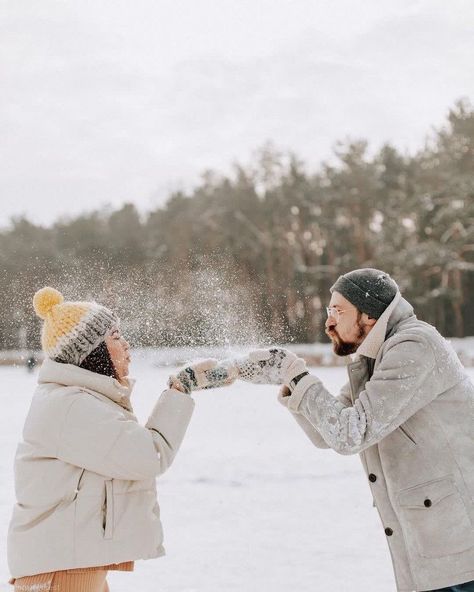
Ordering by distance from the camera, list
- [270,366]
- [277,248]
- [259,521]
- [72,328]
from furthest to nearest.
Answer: [277,248], [259,521], [270,366], [72,328]

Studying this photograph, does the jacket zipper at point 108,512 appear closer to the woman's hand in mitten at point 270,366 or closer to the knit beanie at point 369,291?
the woman's hand in mitten at point 270,366

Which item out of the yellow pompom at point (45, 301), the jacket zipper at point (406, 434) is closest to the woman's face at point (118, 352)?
the yellow pompom at point (45, 301)

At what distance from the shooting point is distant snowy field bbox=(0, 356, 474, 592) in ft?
16.4

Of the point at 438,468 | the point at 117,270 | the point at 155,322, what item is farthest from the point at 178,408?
the point at 117,270

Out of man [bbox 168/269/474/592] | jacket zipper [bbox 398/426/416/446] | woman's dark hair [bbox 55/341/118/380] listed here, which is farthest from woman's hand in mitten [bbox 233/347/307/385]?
woman's dark hair [bbox 55/341/118/380]

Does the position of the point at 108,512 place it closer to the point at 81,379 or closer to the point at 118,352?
the point at 81,379

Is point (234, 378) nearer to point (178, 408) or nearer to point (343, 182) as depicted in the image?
point (178, 408)

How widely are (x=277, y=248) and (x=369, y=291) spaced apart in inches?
1604

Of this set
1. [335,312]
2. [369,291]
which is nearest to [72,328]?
[335,312]

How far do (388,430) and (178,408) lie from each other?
0.75m

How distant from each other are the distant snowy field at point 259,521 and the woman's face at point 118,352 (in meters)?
2.64

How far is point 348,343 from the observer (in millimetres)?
2795

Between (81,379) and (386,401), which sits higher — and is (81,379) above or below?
above

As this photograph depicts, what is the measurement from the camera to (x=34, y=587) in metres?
Answer: 2.44
